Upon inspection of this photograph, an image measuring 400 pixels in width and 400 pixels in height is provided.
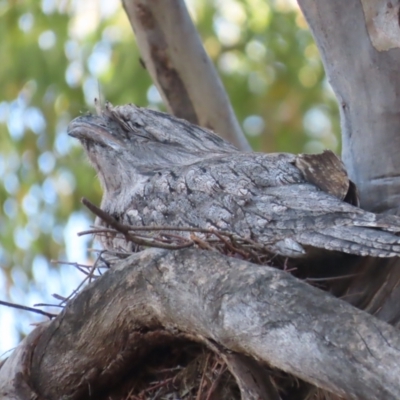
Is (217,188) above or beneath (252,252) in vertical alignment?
above

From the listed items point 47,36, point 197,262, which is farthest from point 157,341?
point 47,36

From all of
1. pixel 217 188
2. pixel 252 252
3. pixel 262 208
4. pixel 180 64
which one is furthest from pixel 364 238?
pixel 180 64

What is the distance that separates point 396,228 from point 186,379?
995 mm

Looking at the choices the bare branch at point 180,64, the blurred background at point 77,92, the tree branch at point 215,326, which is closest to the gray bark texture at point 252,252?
the tree branch at point 215,326

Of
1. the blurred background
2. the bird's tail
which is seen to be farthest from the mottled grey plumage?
the blurred background

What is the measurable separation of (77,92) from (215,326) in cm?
521

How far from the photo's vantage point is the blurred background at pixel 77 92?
7.00m

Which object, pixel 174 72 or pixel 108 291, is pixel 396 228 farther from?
pixel 174 72

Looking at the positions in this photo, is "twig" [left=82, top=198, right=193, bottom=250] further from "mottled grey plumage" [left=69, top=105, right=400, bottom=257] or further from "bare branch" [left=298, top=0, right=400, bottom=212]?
"bare branch" [left=298, top=0, right=400, bottom=212]

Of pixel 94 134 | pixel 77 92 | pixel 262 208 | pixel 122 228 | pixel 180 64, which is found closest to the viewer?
pixel 122 228

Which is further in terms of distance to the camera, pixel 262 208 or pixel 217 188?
pixel 217 188

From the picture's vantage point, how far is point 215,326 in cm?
230

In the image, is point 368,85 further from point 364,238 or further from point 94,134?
point 94,134

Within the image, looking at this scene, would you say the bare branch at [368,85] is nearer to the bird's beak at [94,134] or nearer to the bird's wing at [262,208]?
the bird's wing at [262,208]
